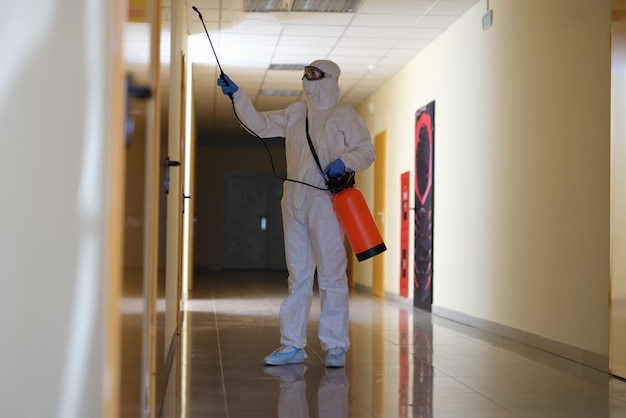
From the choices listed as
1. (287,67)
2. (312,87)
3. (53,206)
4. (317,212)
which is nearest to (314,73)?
(312,87)

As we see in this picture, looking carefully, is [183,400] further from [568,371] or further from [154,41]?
[568,371]

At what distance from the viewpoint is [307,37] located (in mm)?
7531

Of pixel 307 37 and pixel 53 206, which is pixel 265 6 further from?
pixel 53 206

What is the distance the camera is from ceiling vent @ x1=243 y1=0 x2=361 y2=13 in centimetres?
641

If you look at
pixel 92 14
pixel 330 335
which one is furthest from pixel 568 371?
pixel 92 14

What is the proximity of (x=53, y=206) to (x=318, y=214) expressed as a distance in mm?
2481

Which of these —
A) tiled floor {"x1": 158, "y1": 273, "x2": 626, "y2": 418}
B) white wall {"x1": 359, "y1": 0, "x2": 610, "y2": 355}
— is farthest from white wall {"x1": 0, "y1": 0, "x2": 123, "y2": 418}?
white wall {"x1": 359, "y1": 0, "x2": 610, "y2": 355}

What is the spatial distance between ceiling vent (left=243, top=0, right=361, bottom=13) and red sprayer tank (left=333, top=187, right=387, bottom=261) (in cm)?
265

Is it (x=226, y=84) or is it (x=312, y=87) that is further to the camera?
(x=312, y=87)

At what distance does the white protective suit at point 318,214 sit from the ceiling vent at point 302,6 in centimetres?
216

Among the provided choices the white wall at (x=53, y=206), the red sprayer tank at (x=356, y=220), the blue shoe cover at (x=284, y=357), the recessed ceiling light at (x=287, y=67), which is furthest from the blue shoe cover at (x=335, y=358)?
the recessed ceiling light at (x=287, y=67)

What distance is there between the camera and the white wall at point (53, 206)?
168 cm

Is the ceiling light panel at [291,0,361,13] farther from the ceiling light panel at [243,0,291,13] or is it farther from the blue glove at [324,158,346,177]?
the blue glove at [324,158,346,177]

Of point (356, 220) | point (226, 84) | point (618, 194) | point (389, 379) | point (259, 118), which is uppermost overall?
point (226, 84)
